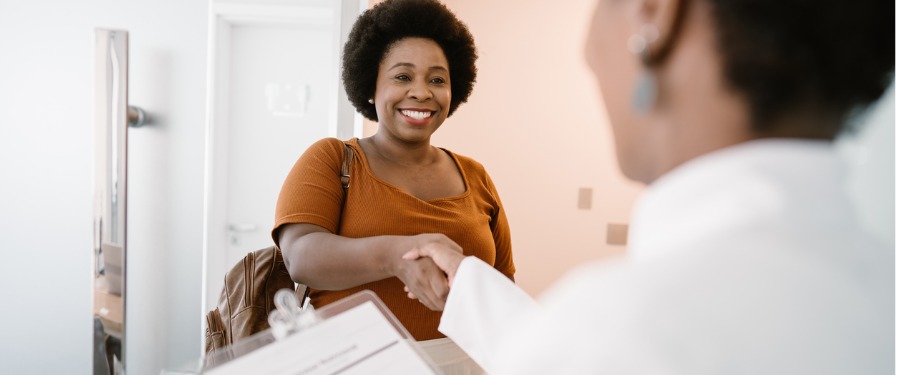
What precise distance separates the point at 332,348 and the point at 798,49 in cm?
44

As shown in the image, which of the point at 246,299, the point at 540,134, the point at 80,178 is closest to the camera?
the point at 246,299

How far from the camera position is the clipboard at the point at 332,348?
1.63ft

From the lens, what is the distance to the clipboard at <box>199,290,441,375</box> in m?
0.50

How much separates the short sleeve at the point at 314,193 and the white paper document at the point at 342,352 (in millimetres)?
467

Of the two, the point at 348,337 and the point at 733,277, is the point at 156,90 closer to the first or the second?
the point at 348,337

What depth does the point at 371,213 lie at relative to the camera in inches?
43.2

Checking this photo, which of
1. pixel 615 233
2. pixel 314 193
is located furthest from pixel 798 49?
pixel 615 233

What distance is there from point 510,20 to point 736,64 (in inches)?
89.8

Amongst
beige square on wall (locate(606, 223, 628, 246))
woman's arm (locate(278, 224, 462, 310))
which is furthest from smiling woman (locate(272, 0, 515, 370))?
beige square on wall (locate(606, 223, 628, 246))

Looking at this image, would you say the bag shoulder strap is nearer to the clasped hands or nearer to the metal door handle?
the clasped hands

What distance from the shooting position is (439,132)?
2520mm

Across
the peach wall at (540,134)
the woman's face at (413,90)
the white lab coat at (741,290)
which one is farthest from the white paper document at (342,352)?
the peach wall at (540,134)

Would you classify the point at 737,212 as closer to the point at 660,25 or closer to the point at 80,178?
the point at 660,25

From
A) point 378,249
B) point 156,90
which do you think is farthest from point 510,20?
point 378,249
